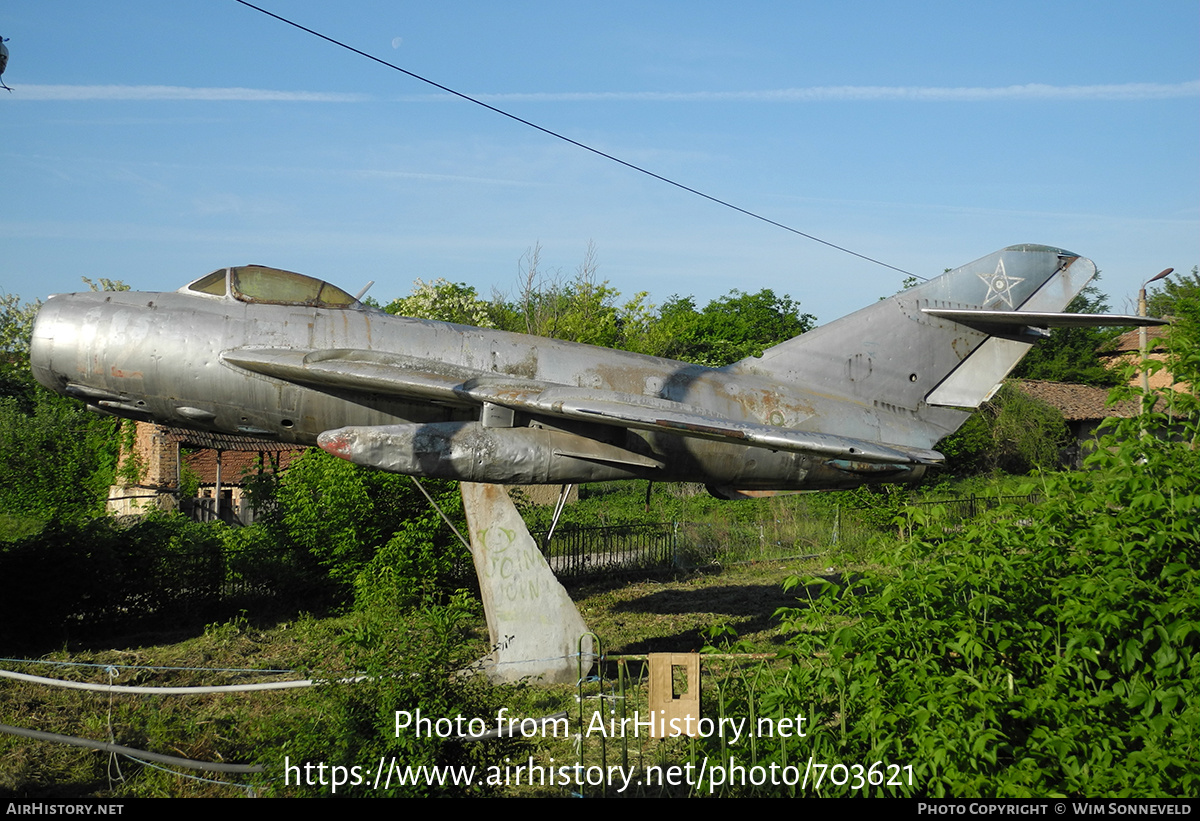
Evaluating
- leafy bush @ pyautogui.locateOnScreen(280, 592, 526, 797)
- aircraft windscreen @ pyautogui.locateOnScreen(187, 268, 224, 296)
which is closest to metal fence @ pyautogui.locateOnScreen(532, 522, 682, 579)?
aircraft windscreen @ pyautogui.locateOnScreen(187, 268, 224, 296)

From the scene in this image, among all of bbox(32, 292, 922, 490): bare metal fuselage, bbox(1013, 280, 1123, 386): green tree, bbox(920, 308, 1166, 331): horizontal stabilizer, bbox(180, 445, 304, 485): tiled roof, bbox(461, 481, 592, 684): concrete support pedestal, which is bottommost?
bbox(461, 481, 592, 684): concrete support pedestal

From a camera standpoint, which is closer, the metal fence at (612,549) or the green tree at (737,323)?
the metal fence at (612,549)

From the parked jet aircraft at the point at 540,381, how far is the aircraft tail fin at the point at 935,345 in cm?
2

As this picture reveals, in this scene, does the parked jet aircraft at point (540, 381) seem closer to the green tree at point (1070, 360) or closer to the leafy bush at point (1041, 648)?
the leafy bush at point (1041, 648)

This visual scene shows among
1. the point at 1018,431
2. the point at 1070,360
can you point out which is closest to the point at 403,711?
the point at 1018,431

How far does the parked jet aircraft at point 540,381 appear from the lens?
29.8ft

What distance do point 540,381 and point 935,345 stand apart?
593 cm

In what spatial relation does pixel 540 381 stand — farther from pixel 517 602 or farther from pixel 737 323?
pixel 737 323

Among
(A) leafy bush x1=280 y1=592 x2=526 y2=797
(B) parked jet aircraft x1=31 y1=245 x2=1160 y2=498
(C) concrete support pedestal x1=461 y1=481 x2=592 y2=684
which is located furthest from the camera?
(C) concrete support pedestal x1=461 y1=481 x2=592 y2=684

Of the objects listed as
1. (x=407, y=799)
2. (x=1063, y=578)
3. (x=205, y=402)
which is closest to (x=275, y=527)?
(x=205, y=402)

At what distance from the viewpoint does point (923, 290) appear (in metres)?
11.9

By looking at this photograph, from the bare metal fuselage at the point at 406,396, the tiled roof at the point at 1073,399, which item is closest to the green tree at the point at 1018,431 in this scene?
the tiled roof at the point at 1073,399

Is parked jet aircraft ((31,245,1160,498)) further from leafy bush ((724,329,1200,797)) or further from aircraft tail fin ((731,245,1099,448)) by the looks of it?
leafy bush ((724,329,1200,797))

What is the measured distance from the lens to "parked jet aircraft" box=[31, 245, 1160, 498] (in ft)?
29.8
